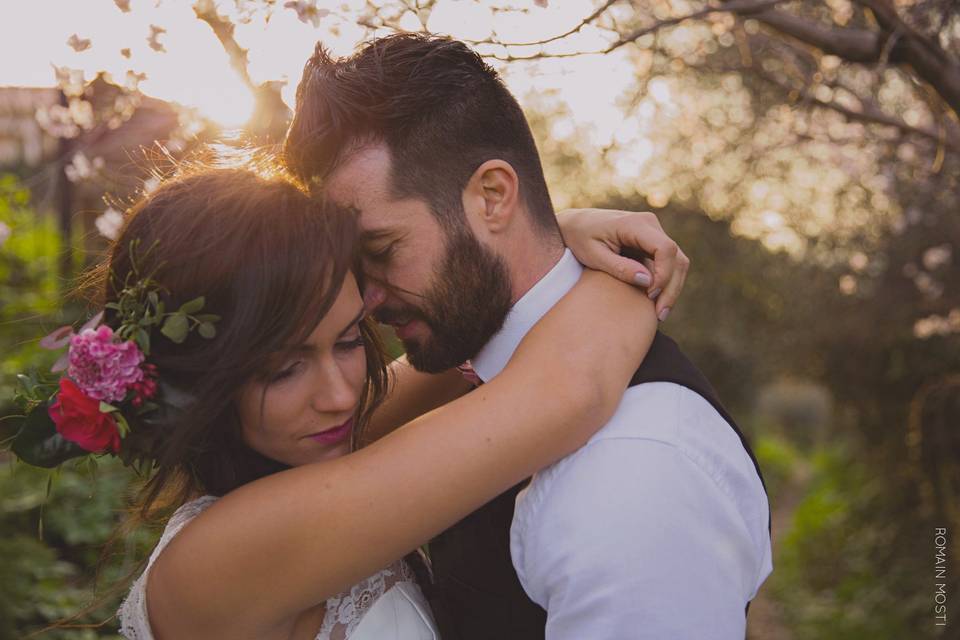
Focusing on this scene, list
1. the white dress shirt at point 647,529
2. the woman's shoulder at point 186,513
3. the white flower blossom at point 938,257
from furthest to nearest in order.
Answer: the white flower blossom at point 938,257 < the woman's shoulder at point 186,513 < the white dress shirt at point 647,529

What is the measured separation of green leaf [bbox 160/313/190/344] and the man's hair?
22.4 inches

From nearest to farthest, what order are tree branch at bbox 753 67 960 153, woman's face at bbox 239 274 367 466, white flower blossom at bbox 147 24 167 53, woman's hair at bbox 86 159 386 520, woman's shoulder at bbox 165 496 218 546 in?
woman's hair at bbox 86 159 386 520
woman's face at bbox 239 274 367 466
woman's shoulder at bbox 165 496 218 546
white flower blossom at bbox 147 24 167 53
tree branch at bbox 753 67 960 153

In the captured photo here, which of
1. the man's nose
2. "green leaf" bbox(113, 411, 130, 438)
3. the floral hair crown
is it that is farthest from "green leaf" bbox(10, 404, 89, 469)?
the man's nose

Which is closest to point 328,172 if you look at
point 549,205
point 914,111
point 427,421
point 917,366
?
point 549,205

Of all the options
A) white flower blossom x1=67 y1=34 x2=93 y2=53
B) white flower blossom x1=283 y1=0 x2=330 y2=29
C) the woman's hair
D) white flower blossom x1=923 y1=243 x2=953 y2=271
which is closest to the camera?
the woman's hair

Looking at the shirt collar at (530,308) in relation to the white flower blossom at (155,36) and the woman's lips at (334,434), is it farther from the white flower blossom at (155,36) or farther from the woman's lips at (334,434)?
the white flower blossom at (155,36)

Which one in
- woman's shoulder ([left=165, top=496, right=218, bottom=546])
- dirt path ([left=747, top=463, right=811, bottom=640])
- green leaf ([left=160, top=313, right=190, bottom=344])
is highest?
green leaf ([left=160, top=313, right=190, bottom=344])

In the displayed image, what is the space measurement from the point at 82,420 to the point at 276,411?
396 mm

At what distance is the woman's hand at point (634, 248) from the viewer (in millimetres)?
2158

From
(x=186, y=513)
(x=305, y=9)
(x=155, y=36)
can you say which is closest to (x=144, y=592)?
(x=186, y=513)

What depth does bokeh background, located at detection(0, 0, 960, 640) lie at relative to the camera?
113 inches

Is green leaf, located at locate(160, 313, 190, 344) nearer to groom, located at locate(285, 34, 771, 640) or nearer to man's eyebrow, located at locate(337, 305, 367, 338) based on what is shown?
man's eyebrow, located at locate(337, 305, 367, 338)

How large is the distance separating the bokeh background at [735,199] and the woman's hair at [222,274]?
0.31 m

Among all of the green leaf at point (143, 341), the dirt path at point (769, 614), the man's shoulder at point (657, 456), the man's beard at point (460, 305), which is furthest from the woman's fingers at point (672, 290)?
the dirt path at point (769, 614)
